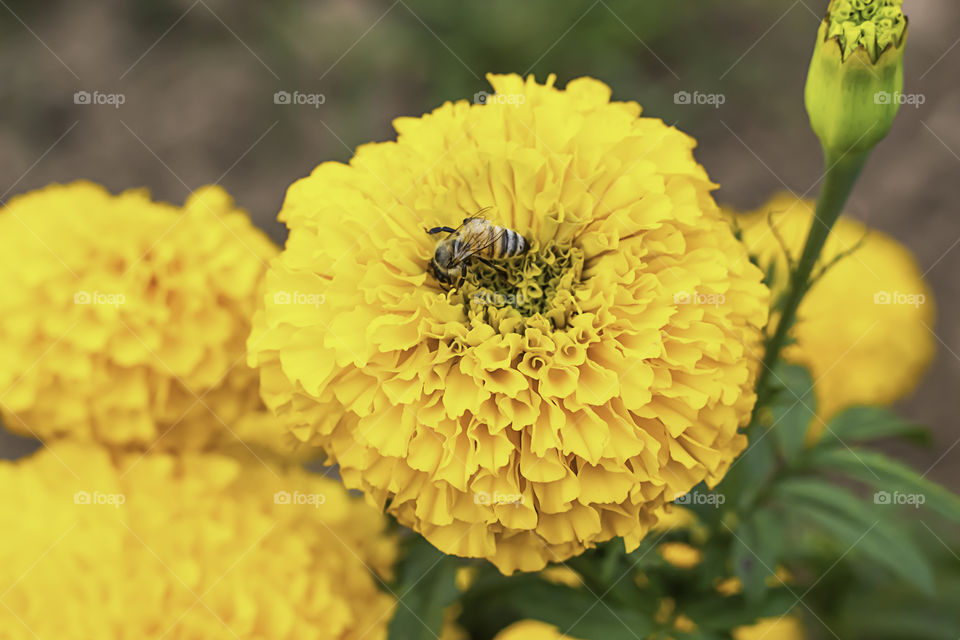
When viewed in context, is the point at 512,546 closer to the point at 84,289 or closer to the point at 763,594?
the point at 763,594

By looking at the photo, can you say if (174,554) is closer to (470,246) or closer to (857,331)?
(470,246)

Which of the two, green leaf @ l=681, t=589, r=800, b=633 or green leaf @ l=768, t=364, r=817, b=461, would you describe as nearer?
green leaf @ l=681, t=589, r=800, b=633

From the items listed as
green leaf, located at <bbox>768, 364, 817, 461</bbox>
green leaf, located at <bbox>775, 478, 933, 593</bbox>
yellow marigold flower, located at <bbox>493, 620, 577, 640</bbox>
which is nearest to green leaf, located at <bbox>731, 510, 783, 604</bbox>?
green leaf, located at <bbox>775, 478, 933, 593</bbox>

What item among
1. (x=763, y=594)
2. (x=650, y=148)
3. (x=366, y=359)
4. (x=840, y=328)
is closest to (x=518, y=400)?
(x=366, y=359)

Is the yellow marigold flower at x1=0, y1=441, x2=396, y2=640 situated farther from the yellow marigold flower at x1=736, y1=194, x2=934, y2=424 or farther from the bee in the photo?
the yellow marigold flower at x1=736, y1=194, x2=934, y2=424

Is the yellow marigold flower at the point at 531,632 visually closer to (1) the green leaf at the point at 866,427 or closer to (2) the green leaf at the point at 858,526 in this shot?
(2) the green leaf at the point at 858,526

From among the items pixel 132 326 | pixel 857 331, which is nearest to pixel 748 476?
pixel 857 331

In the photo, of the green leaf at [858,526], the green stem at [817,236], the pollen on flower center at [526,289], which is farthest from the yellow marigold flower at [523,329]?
the green leaf at [858,526]
